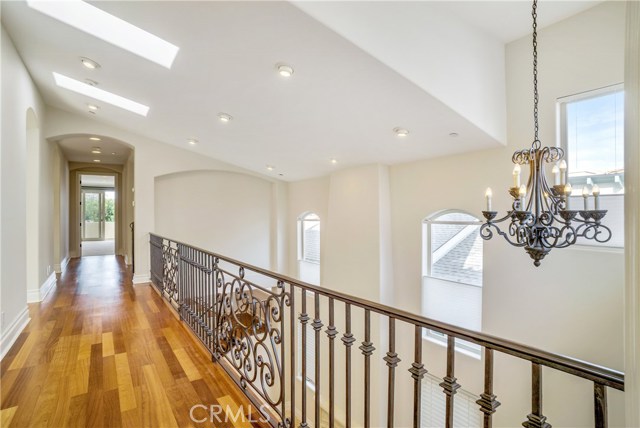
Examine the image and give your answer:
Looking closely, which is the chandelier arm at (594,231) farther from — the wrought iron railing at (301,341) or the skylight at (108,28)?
the skylight at (108,28)

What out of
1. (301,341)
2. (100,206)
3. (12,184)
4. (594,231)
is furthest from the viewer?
(100,206)

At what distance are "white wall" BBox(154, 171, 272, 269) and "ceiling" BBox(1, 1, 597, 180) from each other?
2268 mm

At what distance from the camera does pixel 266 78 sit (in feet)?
10.8

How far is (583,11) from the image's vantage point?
11.1ft

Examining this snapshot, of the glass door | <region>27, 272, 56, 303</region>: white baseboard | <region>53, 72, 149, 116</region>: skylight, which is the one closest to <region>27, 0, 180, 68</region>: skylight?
<region>53, 72, 149, 116</region>: skylight

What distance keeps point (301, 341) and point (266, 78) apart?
2.58m

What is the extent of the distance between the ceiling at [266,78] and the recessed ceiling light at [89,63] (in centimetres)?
9

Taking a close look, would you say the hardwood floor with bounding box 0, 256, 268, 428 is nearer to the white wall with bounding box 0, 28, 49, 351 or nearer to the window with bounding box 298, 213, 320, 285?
the white wall with bounding box 0, 28, 49, 351

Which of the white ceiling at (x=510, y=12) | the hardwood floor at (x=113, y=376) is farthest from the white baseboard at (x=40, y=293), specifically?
the white ceiling at (x=510, y=12)

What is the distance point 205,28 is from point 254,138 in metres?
2.57

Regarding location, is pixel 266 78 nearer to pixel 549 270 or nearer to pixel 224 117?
pixel 224 117

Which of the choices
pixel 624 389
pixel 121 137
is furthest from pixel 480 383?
pixel 121 137

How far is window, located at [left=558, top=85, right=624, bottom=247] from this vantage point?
3203 millimetres

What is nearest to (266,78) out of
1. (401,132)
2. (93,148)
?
(401,132)
